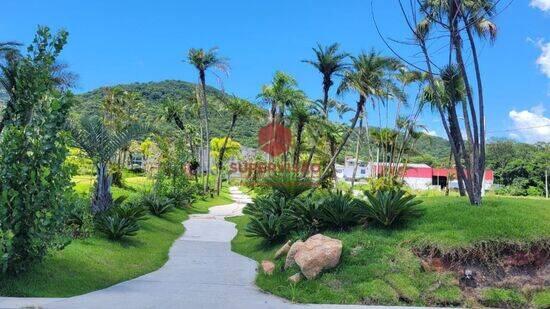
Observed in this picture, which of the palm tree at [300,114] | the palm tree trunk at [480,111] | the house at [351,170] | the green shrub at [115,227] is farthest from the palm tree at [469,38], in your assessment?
the house at [351,170]

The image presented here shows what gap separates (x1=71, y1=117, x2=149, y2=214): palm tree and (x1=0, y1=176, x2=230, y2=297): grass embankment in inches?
57.9

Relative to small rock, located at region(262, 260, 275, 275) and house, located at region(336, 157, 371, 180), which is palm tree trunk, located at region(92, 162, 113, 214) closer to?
small rock, located at region(262, 260, 275, 275)

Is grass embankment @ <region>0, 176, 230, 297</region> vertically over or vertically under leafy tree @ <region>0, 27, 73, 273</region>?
under

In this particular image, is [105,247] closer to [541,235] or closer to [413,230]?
[413,230]

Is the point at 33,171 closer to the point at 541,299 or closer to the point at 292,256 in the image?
the point at 292,256

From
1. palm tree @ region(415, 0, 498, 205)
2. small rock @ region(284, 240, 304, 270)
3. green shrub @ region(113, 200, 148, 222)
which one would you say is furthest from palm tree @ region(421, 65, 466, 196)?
green shrub @ region(113, 200, 148, 222)

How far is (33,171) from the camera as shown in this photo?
24.1ft

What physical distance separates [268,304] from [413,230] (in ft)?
13.2

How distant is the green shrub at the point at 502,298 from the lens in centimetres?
772

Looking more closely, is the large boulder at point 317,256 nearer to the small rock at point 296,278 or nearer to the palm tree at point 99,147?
the small rock at point 296,278

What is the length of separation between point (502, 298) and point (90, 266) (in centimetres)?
699

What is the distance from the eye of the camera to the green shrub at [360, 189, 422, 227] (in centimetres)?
1011

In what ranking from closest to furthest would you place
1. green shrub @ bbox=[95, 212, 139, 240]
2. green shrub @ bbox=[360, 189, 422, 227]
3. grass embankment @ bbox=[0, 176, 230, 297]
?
grass embankment @ bbox=[0, 176, 230, 297] → green shrub @ bbox=[360, 189, 422, 227] → green shrub @ bbox=[95, 212, 139, 240]

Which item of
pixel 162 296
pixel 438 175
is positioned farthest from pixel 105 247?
pixel 438 175
